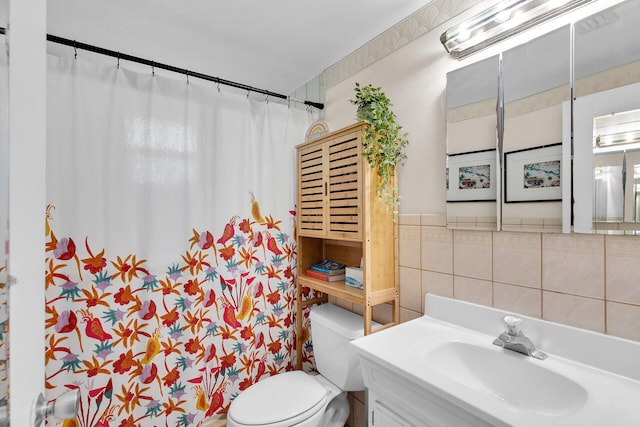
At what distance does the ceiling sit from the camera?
139 centimetres

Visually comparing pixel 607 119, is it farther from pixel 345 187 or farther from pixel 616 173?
pixel 345 187

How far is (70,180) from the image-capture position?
135cm

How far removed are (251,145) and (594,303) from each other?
171cm

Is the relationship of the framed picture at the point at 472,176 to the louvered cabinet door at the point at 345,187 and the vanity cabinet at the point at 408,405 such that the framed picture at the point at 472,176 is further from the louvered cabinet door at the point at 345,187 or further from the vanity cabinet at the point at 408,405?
the vanity cabinet at the point at 408,405

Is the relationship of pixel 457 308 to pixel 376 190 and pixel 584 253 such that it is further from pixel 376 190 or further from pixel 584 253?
pixel 376 190

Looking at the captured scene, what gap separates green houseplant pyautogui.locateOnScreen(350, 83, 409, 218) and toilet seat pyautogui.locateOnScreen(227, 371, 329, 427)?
39.3 inches

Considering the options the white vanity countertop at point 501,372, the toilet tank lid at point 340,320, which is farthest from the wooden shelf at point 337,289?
the white vanity countertop at point 501,372

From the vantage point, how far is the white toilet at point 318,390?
136 centimetres

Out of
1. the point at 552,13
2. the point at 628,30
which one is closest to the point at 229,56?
the point at 552,13

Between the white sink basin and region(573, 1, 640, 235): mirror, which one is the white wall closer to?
region(573, 1, 640, 235): mirror

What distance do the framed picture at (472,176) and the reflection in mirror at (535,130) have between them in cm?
6

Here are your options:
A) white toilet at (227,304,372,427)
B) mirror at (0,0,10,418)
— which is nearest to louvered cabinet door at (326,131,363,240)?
white toilet at (227,304,372,427)

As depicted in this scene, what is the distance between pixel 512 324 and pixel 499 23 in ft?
3.57

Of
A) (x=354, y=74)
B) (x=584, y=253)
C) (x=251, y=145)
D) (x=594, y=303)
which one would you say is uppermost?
(x=354, y=74)
